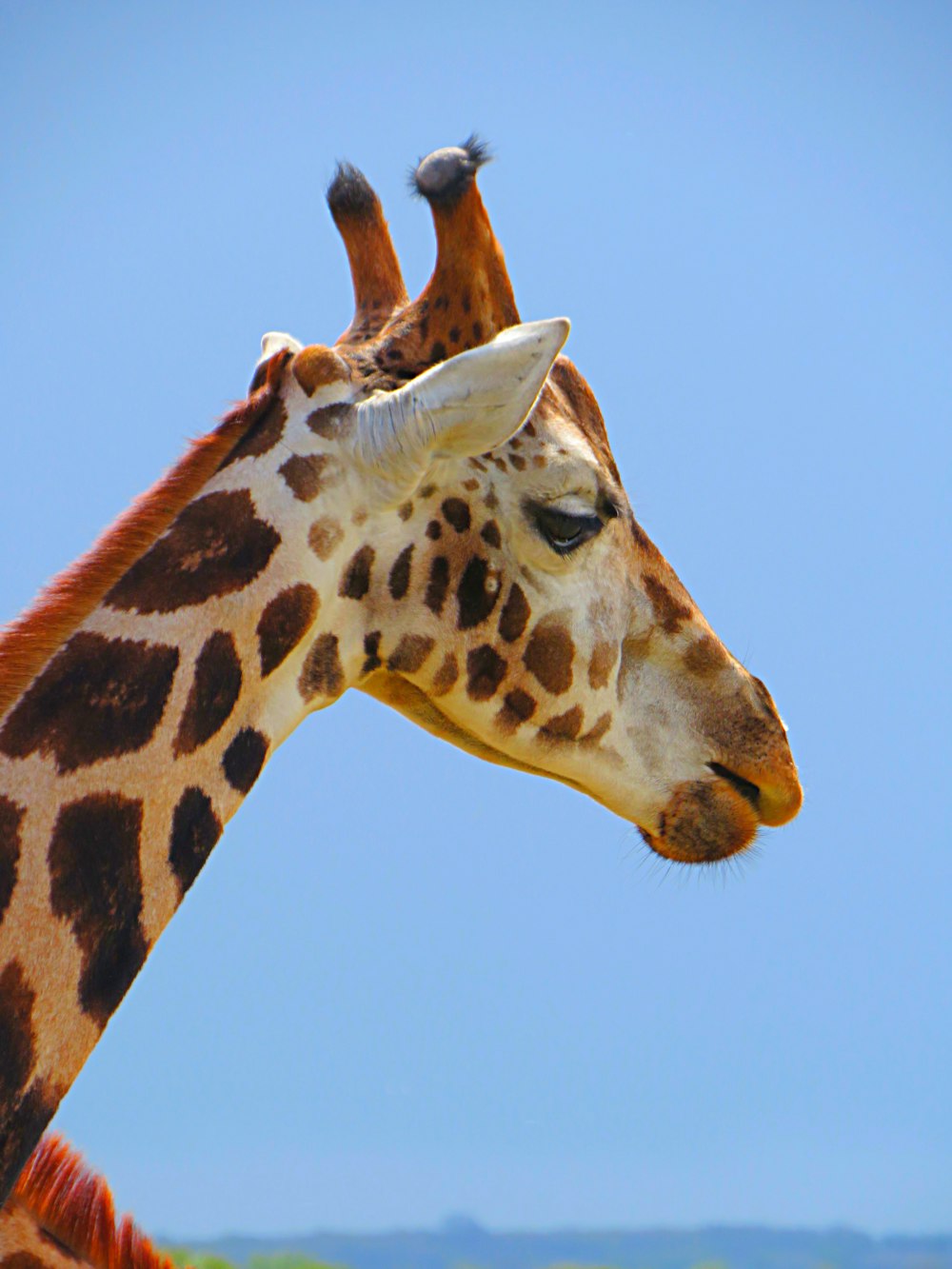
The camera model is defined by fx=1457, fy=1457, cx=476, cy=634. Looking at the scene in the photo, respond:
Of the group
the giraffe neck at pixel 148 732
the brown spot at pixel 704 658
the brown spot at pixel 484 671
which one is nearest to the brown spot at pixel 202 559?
the giraffe neck at pixel 148 732

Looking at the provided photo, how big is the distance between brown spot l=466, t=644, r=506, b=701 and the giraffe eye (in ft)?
0.78

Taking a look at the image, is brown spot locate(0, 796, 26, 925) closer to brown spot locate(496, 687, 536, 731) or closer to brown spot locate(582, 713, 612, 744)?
brown spot locate(496, 687, 536, 731)

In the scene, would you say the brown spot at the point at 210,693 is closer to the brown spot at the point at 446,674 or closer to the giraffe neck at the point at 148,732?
the giraffe neck at the point at 148,732

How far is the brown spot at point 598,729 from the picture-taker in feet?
9.78

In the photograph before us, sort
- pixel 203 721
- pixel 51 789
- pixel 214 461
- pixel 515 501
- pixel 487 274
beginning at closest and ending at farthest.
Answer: pixel 51 789, pixel 203 721, pixel 214 461, pixel 515 501, pixel 487 274

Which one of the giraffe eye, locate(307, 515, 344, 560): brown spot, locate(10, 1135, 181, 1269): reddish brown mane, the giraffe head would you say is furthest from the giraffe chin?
locate(10, 1135, 181, 1269): reddish brown mane

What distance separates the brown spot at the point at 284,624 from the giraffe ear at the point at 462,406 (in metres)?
0.28

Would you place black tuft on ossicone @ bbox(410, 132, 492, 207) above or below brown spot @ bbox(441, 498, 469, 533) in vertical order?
above

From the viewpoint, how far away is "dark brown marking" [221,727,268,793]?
249cm

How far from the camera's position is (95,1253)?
2.41m

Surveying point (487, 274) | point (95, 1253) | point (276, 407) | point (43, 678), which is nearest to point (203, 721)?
point (43, 678)

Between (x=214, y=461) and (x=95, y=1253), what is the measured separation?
1362mm

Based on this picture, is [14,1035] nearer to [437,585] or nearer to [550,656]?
[437,585]

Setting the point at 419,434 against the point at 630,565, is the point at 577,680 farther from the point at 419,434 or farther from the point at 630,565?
the point at 419,434
